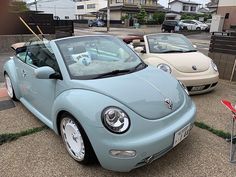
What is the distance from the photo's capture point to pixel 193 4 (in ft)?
197

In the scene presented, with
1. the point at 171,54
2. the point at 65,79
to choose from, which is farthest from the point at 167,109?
Result: the point at 171,54

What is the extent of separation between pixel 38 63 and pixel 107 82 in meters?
1.23

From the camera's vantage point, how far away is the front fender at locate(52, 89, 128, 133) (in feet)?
7.12

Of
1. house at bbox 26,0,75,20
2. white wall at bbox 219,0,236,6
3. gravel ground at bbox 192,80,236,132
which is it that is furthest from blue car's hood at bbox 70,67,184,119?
house at bbox 26,0,75,20

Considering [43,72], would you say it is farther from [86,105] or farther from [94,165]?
[94,165]

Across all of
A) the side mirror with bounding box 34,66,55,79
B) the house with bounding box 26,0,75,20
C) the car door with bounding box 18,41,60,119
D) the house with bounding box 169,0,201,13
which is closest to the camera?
the side mirror with bounding box 34,66,55,79

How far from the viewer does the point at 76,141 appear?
8.16 feet

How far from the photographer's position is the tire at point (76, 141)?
231cm

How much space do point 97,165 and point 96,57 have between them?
1.26 meters

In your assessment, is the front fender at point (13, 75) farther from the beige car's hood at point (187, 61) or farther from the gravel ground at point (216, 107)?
the gravel ground at point (216, 107)

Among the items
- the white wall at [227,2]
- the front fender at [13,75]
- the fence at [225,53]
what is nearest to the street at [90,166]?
the front fender at [13,75]

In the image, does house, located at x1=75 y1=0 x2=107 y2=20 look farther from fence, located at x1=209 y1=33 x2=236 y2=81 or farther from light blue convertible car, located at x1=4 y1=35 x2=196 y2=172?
light blue convertible car, located at x1=4 y1=35 x2=196 y2=172

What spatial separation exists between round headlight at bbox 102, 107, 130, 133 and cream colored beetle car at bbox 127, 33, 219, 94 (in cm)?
252

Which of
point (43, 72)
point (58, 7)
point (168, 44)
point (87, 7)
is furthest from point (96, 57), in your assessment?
point (87, 7)
